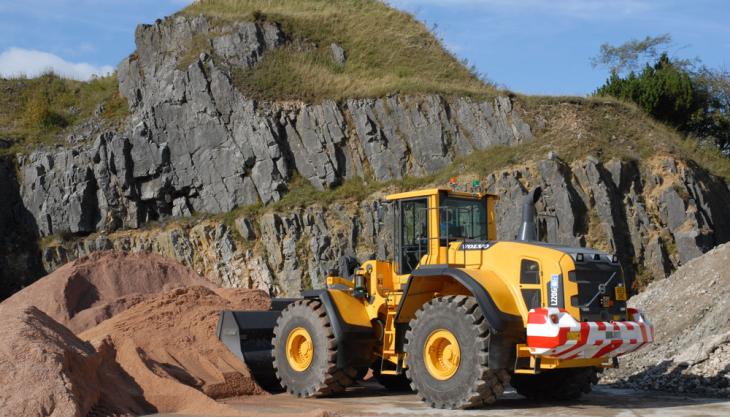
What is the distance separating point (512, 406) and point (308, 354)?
123 inches

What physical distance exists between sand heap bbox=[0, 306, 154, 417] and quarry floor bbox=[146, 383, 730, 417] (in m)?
0.79

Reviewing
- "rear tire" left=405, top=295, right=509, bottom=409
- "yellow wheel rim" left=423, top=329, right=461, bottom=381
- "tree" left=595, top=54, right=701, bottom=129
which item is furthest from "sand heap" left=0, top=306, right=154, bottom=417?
"tree" left=595, top=54, right=701, bottom=129

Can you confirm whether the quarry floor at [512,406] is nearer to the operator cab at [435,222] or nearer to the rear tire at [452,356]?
the rear tire at [452,356]

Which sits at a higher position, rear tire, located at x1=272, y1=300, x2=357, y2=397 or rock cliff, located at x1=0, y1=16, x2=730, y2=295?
rock cliff, located at x1=0, y1=16, x2=730, y2=295

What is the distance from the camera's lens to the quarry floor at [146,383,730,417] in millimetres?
10125

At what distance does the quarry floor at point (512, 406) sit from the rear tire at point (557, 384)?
0.17 m

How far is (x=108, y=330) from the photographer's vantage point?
44.2 feet

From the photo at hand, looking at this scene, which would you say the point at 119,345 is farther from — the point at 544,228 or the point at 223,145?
the point at 223,145

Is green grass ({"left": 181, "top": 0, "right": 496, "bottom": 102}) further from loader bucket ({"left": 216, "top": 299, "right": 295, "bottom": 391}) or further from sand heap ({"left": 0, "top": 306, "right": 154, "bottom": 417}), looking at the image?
sand heap ({"left": 0, "top": 306, "right": 154, "bottom": 417})

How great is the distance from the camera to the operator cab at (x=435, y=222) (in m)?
11.4

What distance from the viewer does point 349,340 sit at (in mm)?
11703

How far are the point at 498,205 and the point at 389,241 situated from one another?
15272mm

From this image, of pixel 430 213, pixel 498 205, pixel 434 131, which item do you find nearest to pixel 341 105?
pixel 434 131

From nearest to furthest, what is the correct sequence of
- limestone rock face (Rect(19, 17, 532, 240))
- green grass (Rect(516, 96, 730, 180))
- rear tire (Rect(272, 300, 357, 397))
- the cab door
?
the cab door
rear tire (Rect(272, 300, 357, 397))
green grass (Rect(516, 96, 730, 180))
limestone rock face (Rect(19, 17, 532, 240))
